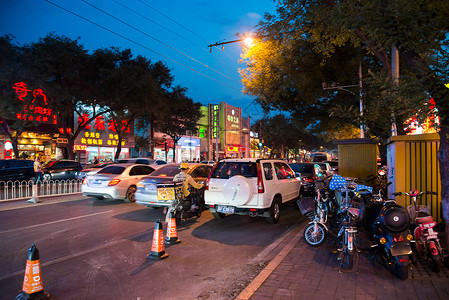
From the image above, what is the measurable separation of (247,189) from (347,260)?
9.81 ft

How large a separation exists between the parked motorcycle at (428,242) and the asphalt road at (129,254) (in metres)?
2.55

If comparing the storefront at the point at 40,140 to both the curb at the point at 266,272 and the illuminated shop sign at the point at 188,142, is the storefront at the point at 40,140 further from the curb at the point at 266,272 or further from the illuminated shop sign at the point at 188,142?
the curb at the point at 266,272

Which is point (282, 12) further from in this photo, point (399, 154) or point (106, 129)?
point (106, 129)

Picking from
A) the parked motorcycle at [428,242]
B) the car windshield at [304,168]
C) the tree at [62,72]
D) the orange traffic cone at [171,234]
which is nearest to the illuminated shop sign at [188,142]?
the tree at [62,72]

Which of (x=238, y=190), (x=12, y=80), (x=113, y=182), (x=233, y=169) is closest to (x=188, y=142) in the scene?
(x=12, y=80)

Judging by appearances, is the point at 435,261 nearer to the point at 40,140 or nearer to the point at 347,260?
the point at 347,260

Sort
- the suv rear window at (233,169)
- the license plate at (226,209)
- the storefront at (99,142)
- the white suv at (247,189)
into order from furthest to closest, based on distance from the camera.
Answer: the storefront at (99,142) < the suv rear window at (233,169) < the license plate at (226,209) < the white suv at (247,189)

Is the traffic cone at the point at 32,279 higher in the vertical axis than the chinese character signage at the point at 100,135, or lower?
lower

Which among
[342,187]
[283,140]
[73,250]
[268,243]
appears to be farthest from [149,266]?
[283,140]

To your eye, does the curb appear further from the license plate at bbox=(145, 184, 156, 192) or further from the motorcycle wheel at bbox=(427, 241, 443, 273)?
the license plate at bbox=(145, 184, 156, 192)

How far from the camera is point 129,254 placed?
5727 millimetres

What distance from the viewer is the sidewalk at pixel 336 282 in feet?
12.5

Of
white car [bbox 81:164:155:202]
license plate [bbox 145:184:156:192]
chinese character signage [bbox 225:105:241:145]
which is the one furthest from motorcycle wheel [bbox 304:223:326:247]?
chinese character signage [bbox 225:105:241:145]

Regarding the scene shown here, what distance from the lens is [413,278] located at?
14.0 ft
